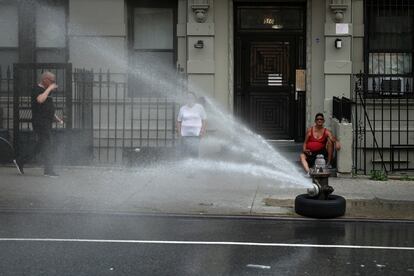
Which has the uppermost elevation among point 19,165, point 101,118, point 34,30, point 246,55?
point 34,30

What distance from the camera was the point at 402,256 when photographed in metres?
6.93

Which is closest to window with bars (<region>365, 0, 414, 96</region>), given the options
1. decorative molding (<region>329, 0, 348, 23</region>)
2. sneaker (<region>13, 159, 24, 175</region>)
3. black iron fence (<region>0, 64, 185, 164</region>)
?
decorative molding (<region>329, 0, 348, 23</region>)

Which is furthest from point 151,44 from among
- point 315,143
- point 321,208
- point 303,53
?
point 321,208

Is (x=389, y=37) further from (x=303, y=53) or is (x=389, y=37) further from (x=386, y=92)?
(x=303, y=53)

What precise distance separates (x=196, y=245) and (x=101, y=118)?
749 centimetres

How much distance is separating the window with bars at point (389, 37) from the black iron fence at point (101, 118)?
13.9 feet

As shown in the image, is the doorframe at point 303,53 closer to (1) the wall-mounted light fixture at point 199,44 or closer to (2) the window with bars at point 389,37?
(1) the wall-mounted light fixture at point 199,44

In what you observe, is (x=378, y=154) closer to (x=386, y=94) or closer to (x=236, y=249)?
(x=386, y=94)

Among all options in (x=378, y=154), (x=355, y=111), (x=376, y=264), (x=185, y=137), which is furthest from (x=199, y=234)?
(x=378, y=154)

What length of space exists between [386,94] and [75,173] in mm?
6728

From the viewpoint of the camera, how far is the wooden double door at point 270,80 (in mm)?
14359

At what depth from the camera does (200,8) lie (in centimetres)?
1382

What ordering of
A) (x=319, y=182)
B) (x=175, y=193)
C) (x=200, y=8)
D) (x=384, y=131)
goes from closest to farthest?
1. (x=319, y=182)
2. (x=175, y=193)
3. (x=384, y=131)
4. (x=200, y=8)

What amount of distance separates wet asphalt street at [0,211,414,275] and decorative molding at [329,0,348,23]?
6.11 meters
